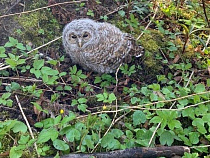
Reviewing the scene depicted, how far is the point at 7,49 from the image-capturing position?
10.8ft

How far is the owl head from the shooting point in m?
3.31


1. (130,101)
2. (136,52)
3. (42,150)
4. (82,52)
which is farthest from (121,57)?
(42,150)

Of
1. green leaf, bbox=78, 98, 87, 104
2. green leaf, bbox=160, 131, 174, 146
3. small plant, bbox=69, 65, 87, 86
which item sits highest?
small plant, bbox=69, 65, 87, 86

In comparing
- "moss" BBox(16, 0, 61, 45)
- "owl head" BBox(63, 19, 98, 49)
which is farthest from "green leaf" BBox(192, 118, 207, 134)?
"moss" BBox(16, 0, 61, 45)

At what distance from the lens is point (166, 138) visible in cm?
235

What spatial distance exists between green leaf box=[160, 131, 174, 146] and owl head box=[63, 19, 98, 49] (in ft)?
4.65

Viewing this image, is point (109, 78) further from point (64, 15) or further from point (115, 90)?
point (64, 15)

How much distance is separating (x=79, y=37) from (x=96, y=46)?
0.72 feet

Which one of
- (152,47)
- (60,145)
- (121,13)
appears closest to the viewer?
(60,145)

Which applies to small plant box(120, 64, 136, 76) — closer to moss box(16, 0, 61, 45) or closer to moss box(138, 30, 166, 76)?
moss box(138, 30, 166, 76)

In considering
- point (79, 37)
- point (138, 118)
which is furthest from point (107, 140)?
point (79, 37)

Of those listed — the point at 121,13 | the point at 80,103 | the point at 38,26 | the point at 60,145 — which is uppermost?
the point at 121,13

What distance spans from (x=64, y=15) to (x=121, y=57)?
39.6 inches

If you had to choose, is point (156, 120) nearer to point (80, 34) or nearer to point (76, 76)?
point (76, 76)
